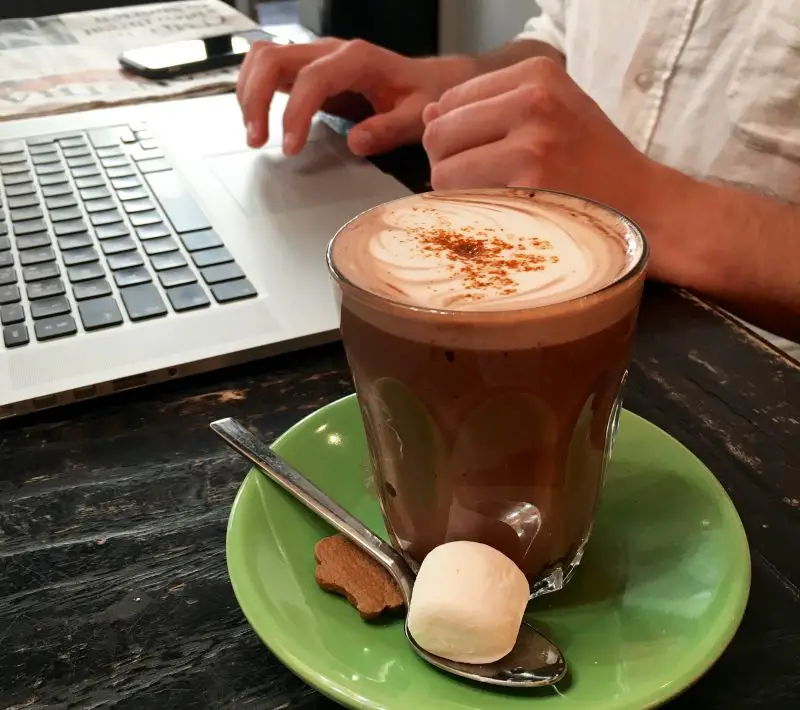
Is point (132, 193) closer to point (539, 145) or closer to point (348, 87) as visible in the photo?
point (348, 87)

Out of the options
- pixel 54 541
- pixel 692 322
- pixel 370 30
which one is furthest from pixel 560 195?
pixel 370 30

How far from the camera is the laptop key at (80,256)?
0.71 meters

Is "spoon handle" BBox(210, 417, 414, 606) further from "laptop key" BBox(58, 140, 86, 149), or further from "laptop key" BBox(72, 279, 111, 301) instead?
"laptop key" BBox(58, 140, 86, 149)

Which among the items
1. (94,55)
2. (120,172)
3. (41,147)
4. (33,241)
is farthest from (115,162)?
(94,55)

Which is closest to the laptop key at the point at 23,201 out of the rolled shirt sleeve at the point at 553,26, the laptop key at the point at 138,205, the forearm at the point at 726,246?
the laptop key at the point at 138,205

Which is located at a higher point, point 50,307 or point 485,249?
point 485,249

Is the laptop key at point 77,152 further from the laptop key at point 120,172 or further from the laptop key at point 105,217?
the laptop key at point 105,217

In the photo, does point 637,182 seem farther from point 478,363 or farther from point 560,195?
point 478,363

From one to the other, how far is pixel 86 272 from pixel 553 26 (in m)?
1.00

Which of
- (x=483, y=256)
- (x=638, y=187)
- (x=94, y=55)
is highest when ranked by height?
(x=483, y=256)

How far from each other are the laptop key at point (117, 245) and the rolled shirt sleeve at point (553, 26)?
0.89 metres

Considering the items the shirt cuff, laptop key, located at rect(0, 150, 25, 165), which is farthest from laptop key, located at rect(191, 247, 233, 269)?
the shirt cuff

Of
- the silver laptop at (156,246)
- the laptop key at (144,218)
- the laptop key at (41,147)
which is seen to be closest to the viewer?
the silver laptop at (156,246)

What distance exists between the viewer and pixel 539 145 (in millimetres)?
714
